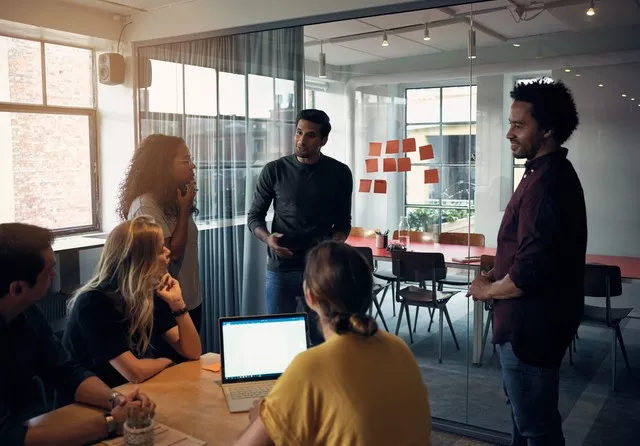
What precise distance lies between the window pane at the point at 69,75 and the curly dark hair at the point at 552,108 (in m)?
3.89

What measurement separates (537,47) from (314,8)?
→ 127cm

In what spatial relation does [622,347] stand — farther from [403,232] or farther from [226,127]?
[226,127]

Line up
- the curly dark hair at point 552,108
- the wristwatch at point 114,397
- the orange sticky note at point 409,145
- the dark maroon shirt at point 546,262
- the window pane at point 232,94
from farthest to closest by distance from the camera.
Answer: the window pane at point 232,94, the orange sticky note at point 409,145, the curly dark hair at point 552,108, the dark maroon shirt at point 546,262, the wristwatch at point 114,397

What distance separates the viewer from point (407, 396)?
138 centimetres

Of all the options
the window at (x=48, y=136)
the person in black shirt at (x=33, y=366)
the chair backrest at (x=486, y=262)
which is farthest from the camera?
the window at (x=48, y=136)

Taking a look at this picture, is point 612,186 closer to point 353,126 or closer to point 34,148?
point 353,126

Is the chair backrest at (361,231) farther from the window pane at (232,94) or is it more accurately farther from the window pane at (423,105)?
the window pane at (232,94)

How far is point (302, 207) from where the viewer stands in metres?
3.55

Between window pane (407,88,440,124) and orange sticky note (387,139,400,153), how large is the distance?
0.47 feet

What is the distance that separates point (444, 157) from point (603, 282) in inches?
43.6

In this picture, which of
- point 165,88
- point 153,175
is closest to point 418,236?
point 153,175

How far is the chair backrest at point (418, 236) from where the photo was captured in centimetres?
398

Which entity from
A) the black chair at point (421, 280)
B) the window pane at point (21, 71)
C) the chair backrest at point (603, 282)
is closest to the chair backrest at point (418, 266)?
the black chair at point (421, 280)

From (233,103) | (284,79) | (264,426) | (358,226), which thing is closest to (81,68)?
(233,103)
